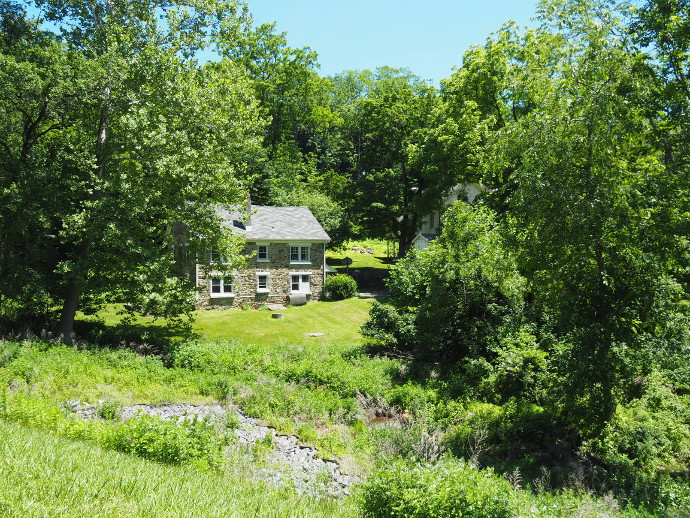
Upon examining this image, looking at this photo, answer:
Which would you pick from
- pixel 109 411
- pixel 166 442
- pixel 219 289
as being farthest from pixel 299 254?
pixel 166 442

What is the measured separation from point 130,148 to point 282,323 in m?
13.1

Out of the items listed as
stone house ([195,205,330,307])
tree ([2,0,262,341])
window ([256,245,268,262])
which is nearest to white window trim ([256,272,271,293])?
stone house ([195,205,330,307])

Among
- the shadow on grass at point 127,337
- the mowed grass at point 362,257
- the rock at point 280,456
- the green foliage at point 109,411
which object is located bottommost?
the rock at point 280,456

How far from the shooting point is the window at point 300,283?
1419 inches

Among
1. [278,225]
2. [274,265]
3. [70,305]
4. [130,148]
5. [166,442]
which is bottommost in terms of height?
[166,442]

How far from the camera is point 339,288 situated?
1436 inches

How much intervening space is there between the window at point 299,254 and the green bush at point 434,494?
93.8 feet

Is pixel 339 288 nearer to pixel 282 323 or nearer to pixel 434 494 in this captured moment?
pixel 282 323

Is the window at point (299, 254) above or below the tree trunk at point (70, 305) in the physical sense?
above

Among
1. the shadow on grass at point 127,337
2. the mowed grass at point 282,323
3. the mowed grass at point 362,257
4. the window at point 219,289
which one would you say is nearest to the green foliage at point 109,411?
the shadow on grass at point 127,337

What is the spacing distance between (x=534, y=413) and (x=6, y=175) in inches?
816

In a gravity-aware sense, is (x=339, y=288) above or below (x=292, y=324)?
above

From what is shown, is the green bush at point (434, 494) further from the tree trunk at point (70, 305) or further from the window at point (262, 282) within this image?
the window at point (262, 282)

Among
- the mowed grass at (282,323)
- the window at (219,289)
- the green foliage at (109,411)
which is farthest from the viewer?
the window at (219,289)
